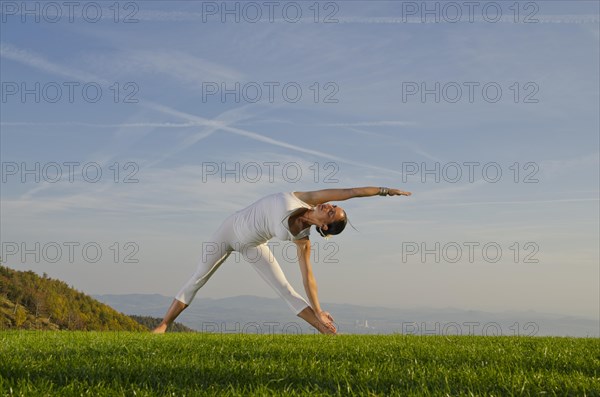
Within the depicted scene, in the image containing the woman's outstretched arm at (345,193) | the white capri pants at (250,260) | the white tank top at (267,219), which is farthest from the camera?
the white capri pants at (250,260)

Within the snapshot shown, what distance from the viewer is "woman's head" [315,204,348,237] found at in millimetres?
8727

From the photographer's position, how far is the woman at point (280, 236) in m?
8.80

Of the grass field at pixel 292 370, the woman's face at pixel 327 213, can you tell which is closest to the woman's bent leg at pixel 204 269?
the woman's face at pixel 327 213

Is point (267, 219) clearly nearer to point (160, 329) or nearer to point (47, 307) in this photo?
point (160, 329)

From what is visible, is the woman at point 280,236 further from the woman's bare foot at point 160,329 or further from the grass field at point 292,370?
the grass field at point 292,370

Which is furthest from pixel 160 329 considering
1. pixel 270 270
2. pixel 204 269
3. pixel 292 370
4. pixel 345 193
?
pixel 292 370

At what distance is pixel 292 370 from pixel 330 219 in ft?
12.8


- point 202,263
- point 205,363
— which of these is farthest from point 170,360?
point 202,263

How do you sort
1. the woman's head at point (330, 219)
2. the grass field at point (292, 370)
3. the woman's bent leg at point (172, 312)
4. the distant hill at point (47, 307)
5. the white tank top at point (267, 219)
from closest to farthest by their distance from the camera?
the grass field at point (292, 370) < the woman's head at point (330, 219) < the white tank top at point (267, 219) < the woman's bent leg at point (172, 312) < the distant hill at point (47, 307)

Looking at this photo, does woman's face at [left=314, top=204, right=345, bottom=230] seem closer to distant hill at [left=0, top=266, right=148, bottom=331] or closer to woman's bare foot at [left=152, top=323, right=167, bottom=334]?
woman's bare foot at [left=152, top=323, right=167, bottom=334]

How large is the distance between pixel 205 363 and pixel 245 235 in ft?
14.6

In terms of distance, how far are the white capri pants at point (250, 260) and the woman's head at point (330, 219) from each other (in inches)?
53.8

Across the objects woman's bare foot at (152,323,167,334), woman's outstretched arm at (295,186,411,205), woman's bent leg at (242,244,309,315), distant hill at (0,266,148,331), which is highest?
woman's outstretched arm at (295,186,411,205)

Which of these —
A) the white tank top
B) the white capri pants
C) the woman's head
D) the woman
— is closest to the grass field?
the woman's head
